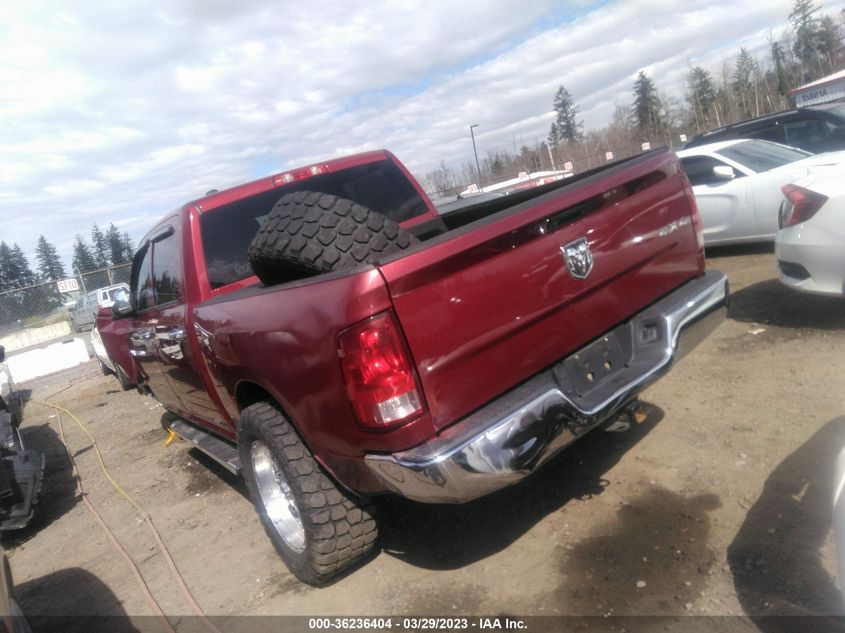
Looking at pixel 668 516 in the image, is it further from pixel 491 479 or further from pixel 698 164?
pixel 698 164

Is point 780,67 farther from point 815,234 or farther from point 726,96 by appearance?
point 815,234

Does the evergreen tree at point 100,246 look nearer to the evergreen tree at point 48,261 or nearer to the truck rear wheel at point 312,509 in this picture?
the evergreen tree at point 48,261

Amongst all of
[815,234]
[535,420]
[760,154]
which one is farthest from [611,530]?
[760,154]

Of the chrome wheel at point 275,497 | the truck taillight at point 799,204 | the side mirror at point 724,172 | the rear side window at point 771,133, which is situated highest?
the rear side window at point 771,133

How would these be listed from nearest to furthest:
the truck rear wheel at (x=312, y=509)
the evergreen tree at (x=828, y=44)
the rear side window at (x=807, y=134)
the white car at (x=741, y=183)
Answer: the truck rear wheel at (x=312, y=509)
the white car at (x=741, y=183)
the rear side window at (x=807, y=134)
the evergreen tree at (x=828, y=44)

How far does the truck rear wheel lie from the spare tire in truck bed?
2.56 feet

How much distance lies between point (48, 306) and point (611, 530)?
28098 mm

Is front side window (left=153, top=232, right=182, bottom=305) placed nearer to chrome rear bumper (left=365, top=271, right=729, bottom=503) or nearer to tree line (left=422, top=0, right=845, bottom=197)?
chrome rear bumper (left=365, top=271, right=729, bottom=503)

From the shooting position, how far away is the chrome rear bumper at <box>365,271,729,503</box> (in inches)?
89.4

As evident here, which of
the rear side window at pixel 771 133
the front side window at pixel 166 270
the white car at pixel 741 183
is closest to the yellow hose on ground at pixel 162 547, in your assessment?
the front side window at pixel 166 270

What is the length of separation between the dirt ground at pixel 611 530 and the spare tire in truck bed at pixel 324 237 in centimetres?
161

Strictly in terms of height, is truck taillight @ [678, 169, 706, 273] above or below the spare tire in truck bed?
below

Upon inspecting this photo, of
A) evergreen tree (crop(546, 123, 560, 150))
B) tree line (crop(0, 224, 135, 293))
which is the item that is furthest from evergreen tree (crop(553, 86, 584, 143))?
tree line (crop(0, 224, 135, 293))

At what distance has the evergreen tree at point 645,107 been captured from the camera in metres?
72.8
